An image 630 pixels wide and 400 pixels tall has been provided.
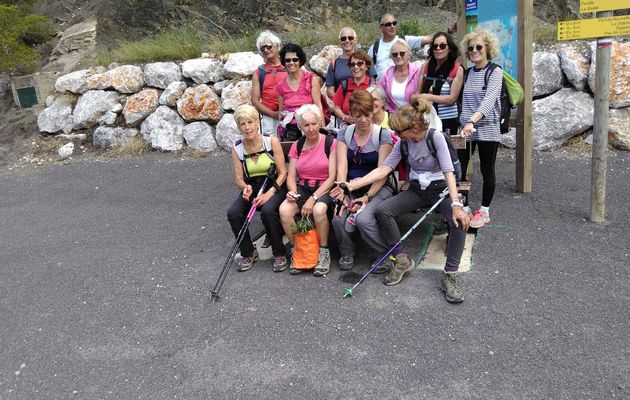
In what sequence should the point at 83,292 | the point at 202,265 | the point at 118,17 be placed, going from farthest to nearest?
the point at 118,17 → the point at 202,265 → the point at 83,292

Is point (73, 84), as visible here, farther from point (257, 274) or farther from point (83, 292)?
point (257, 274)

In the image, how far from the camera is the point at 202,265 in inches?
183

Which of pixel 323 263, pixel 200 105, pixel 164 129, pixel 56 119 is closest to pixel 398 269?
pixel 323 263

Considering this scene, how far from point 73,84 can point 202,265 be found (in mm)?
6949

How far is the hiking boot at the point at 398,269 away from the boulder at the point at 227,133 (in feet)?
16.5

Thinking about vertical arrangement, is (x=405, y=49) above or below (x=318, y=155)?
above

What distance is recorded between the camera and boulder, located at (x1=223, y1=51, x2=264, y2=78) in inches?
348

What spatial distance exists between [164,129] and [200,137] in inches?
28.9

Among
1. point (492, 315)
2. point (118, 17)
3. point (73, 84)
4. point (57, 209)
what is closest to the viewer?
point (492, 315)

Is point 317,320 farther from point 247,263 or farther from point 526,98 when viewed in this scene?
point 526,98

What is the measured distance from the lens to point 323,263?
14.0ft

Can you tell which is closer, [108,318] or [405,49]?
[108,318]

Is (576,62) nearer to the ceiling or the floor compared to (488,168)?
nearer to the ceiling

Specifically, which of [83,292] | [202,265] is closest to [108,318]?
[83,292]
